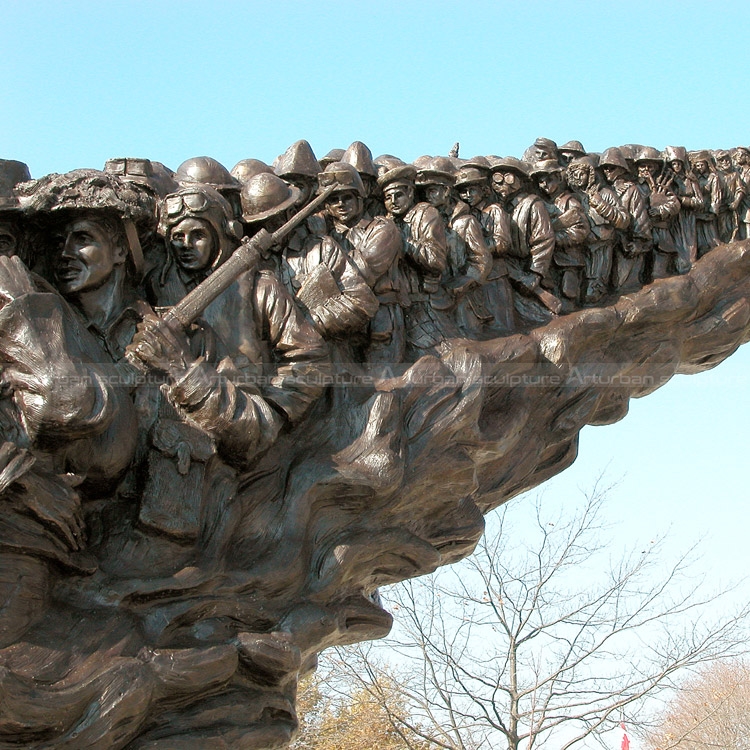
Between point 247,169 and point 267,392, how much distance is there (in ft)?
Answer: 5.01

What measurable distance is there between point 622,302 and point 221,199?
2736 millimetres

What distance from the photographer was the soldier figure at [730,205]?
8.56 metres

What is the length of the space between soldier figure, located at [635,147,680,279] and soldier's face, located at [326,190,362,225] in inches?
90.5

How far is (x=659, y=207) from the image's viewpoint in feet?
26.7

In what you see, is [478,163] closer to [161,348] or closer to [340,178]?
[340,178]

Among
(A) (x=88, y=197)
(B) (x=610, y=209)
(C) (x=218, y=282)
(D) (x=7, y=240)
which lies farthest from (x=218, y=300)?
(B) (x=610, y=209)

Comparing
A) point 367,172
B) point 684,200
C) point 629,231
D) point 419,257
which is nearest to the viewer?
point 419,257

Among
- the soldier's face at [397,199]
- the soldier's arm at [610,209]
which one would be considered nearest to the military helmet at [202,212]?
the soldier's face at [397,199]

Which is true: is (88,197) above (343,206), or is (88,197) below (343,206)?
below

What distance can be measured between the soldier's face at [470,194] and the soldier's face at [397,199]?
45 cm

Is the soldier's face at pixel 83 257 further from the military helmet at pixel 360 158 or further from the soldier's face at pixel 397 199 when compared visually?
the soldier's face at pixel 397 199

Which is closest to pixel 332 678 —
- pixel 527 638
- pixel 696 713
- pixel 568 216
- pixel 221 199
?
pixel 527 638

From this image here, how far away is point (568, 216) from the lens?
770 centimetres

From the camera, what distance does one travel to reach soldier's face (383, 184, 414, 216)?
708cm
